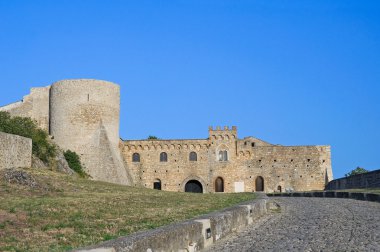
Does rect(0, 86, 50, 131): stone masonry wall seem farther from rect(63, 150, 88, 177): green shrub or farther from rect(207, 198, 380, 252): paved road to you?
rect(207, 198, 380, 252): paved road

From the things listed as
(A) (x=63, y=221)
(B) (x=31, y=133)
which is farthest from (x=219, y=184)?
(A) (x=63, y=221)

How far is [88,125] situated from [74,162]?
3.05 metres

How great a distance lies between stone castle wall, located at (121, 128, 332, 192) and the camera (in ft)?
152

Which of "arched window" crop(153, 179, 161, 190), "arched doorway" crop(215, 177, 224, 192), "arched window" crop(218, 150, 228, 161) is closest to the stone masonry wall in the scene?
"arched window" crop(153, 179, 161, 190)

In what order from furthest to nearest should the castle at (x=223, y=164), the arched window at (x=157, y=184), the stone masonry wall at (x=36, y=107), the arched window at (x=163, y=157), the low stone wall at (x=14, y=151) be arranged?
the arched window at (x=163, y=157) < the arched window at (x=157, y=184) < the castle at (x=223, y=164) < the stone masonry wall at (x=36, y=107) < the low stone wall at (x=14, y=151)

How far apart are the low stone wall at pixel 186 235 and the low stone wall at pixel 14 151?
14423mm

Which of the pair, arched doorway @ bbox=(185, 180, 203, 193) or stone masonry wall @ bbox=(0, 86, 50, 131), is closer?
stone masonry wall @ bbox=(0, 86, 50, 131)

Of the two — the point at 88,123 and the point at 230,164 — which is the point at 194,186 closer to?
the point at 230,164

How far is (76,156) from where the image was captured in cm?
3828

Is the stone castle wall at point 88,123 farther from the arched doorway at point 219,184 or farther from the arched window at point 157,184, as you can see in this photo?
the arched doorway at point 219,184

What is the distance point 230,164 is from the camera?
153 feet

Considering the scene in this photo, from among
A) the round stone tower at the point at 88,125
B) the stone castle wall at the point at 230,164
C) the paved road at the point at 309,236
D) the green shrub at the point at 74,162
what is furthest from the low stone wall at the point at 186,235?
the stone castle wall at the point at 230,164

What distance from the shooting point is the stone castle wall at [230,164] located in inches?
1821

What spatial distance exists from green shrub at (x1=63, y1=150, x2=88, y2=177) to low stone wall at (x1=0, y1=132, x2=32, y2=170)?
11.1m
